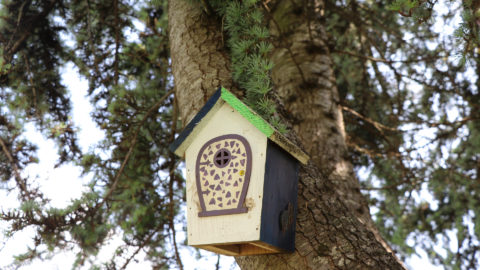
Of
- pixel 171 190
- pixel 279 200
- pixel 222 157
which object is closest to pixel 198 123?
Answer: pixel 222 157

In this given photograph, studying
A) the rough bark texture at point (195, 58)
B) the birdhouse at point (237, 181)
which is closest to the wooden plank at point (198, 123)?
the birdhouse at point (237, 181)

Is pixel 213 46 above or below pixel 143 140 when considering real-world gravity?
above

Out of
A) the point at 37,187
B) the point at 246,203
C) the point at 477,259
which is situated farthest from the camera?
the point at 477,259

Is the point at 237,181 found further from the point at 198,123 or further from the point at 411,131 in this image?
the point at 411,131

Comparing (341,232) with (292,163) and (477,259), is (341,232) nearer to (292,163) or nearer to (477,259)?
(292,163)

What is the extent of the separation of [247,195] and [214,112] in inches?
15.8

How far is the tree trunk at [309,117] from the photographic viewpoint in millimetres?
1896

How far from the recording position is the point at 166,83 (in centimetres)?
394

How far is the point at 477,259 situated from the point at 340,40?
251 centimetres

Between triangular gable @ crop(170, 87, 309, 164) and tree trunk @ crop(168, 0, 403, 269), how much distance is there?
0.83 ft

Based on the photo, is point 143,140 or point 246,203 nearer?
point 246,203

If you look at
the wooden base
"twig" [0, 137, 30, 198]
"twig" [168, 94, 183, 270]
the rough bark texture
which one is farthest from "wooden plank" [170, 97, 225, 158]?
"twig" [0, 137, 30, 198]

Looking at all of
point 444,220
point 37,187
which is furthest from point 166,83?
point 444,220

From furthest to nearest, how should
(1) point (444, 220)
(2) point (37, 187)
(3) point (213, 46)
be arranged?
(1) point (444, 220) → (2) point (37, 187) → (3) point (213, 46)
